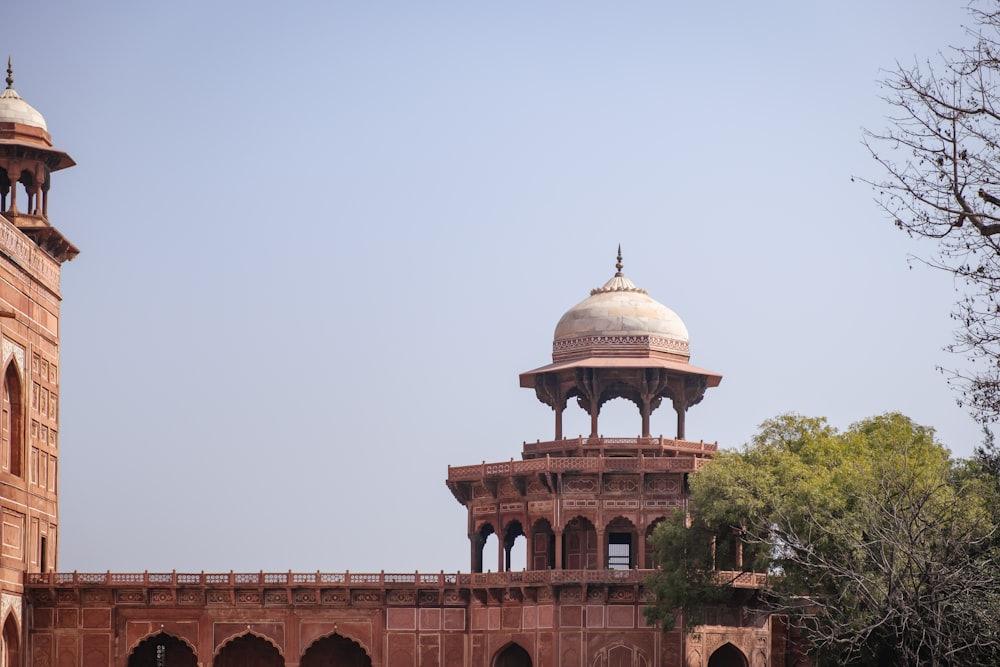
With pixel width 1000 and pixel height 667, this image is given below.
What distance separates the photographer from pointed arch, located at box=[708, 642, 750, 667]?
55.2 metres

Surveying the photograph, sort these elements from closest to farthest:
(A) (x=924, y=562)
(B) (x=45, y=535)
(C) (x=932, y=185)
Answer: (C) (x=932, y=185)
(A) (x=924, y=562)
(B) (x=45, y=535)

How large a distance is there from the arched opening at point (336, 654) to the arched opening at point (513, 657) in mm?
4085

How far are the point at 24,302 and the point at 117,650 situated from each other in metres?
10.5

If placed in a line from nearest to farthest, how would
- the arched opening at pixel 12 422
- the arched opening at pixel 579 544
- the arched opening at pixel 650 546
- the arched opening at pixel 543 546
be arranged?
1. the arched opening at pixel 650 546
2. the arched opening at pixel 12 422
3. the arched opening at pixel 579 544
4. the arched opening at pixel 543 546

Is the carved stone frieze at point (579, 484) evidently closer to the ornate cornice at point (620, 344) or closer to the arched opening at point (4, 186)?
the ornate cornice at point (620, 344)

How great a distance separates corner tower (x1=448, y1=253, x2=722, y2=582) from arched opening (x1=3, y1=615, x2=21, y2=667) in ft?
44.2

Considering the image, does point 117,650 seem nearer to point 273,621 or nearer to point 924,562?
point 273,621

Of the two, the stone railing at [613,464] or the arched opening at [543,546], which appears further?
the arched opening at [543,546]

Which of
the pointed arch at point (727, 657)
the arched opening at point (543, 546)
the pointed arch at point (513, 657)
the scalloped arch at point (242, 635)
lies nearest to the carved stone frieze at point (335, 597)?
the scalloped arch at point (242, 635)

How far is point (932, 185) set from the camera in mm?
21641

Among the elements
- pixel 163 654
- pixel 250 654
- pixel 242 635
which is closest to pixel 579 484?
pixel 242 635

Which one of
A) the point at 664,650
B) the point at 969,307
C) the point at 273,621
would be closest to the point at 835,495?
the point at 664,650

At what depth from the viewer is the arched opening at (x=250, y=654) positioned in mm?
57469

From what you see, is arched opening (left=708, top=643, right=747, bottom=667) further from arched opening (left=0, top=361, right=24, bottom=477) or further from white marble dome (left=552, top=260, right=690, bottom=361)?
arched opening (left=0, top=361, right=24, bottom=477)
